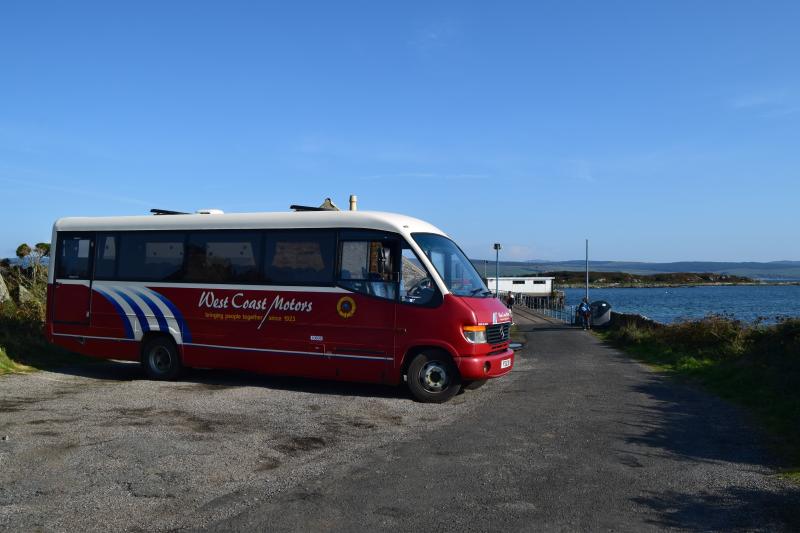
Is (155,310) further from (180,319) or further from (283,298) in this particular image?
(283,298)

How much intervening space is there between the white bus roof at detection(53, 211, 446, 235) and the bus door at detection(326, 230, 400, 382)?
0.74 feet

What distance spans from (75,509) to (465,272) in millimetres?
7555

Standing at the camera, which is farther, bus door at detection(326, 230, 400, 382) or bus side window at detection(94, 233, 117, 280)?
bus side window at detection(94, 233, 117, 280)

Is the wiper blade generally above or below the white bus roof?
below

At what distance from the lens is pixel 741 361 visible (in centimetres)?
1467

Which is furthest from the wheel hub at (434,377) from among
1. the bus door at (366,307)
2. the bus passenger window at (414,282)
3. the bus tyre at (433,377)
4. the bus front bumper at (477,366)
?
the bus passenger window at (414,282)

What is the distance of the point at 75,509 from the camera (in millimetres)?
5543

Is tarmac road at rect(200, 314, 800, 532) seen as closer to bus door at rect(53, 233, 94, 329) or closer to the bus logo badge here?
the bus logo badge

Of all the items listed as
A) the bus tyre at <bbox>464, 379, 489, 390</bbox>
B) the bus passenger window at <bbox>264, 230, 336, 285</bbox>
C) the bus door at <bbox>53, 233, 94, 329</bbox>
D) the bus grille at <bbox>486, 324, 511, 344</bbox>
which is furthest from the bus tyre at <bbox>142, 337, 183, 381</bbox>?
the bus grille at <bbox>486, 324, 511, 344</bbox>

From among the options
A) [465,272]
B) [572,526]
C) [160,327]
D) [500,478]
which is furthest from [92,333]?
[572,526]

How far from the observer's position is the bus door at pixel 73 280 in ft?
44.5

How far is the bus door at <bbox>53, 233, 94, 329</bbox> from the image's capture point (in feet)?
44.5

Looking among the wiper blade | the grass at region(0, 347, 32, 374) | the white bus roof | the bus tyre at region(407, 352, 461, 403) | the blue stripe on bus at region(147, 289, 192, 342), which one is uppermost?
the white bus roof

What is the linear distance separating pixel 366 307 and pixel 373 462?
4.36 m
